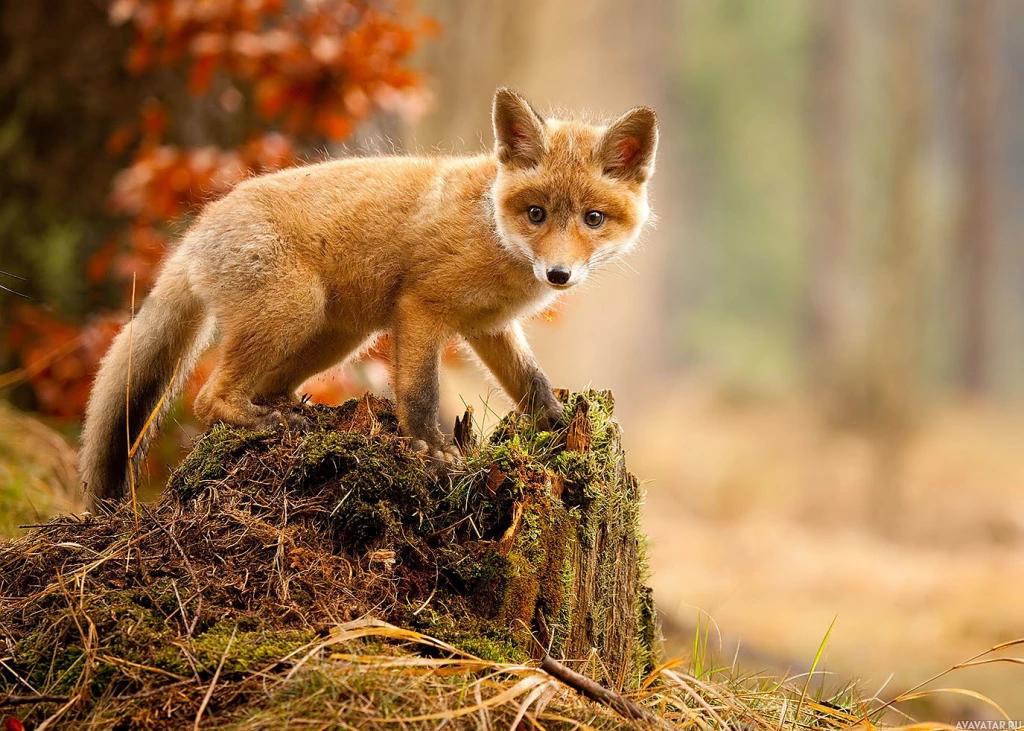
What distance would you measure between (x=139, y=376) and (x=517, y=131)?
6.75ft

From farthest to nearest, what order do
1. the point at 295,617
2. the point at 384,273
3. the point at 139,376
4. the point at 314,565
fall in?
1. the point at 384,273
2. the point at 139,376
3. the point at 314,565
4. the point at 295,617

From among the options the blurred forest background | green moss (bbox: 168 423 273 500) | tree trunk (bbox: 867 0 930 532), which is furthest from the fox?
tree trunk (bbox: 867 0 930 532)

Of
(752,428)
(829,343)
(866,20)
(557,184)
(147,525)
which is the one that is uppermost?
(866,20)

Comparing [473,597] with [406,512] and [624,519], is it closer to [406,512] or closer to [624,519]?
[406,512]

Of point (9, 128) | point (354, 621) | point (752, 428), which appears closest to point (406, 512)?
point (354, 621)

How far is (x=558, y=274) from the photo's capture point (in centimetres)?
393

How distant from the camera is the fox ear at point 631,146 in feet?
14.1

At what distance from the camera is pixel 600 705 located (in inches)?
104

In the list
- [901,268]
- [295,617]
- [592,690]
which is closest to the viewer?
[592,690]

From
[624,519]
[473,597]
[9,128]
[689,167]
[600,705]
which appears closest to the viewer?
[600,705]

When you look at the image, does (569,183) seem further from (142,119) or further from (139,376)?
(142,119)

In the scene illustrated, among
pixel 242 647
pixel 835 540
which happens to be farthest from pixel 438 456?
pixel 835 540

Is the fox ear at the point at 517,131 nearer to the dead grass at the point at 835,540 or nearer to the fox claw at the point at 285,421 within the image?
the fox claw at the point at 285,421

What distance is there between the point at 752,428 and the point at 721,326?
16.2 meters
